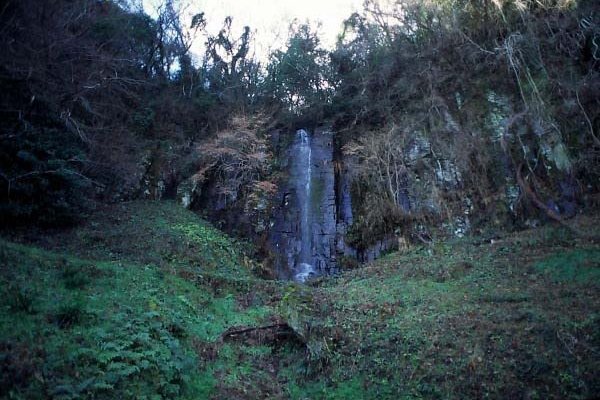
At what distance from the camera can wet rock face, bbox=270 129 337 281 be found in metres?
18.3

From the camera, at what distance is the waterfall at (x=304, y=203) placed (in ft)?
59.4

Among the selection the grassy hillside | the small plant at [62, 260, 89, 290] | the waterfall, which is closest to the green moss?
the grassy hillside

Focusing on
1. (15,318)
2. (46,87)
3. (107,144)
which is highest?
(46,87)

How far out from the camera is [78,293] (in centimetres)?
844

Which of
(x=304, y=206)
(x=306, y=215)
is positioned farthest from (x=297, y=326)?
(x=304, y=206)

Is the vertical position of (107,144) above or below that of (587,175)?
above

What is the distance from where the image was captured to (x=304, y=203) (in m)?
21.0

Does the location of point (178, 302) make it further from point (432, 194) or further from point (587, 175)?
Result: point (587, 175)

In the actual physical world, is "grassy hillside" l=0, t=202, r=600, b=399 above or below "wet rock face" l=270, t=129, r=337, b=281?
below

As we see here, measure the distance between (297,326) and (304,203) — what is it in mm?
11069

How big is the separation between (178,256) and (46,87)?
27.9 ft

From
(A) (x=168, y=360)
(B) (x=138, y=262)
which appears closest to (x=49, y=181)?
(B) (x=138, y=262)

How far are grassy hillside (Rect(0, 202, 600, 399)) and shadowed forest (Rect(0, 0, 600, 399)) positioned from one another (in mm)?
59

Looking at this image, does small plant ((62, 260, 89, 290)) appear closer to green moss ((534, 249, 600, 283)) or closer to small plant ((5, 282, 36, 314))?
small plant ((5, 282, 36, 314))
